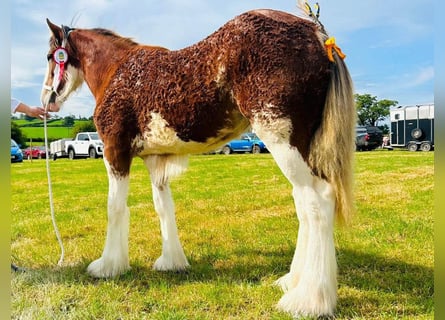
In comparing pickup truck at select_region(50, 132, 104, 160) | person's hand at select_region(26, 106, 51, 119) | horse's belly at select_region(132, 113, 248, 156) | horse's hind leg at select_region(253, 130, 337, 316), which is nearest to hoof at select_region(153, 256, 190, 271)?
horse's belly at select_region(132, 113, 248, 156)

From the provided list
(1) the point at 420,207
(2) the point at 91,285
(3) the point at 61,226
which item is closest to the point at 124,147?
(2) the point at 91,285

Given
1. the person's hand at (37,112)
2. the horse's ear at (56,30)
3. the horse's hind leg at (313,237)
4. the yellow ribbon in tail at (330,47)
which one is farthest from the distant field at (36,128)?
the yellow ribbon in tail at (330,47)

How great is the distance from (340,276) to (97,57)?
3238mm

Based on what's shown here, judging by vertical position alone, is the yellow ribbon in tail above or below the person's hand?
above

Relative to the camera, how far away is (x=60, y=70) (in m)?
4.08

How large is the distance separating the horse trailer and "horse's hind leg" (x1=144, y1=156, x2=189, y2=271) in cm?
1992

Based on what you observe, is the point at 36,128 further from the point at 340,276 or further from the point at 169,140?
the point at 340,276

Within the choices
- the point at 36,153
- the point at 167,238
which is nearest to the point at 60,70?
the point at 167,238

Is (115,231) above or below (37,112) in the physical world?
below

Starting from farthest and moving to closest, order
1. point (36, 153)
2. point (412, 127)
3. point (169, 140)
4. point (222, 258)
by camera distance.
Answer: point (36, 153) → point (412, 127) → point (222, 258) → point (169, 140)

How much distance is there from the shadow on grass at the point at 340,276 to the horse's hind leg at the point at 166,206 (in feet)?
0.38

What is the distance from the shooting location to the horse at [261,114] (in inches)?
111

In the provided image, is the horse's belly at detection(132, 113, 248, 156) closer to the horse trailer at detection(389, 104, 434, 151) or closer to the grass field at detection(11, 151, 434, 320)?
the grass field at detection(11, 151, 434, 320)

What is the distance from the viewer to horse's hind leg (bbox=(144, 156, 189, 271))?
392 cm
